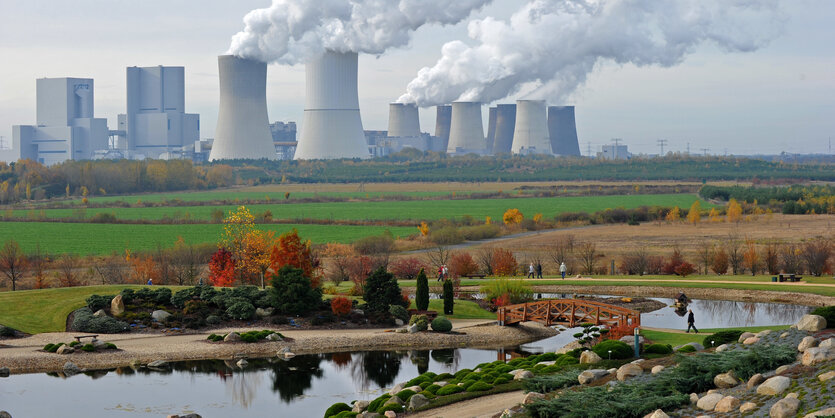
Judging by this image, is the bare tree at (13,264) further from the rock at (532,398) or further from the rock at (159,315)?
the rock at (532,398)

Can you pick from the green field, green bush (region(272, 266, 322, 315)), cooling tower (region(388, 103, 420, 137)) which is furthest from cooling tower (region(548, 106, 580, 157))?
green bush (region(272, 266, 322, 315))

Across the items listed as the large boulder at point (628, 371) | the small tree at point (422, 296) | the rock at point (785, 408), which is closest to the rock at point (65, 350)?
the small tree at point (422, 296)

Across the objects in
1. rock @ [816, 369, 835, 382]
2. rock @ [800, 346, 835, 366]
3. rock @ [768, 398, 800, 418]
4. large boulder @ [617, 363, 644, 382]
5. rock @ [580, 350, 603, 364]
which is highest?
rock @ [800, 346, 835, 366]

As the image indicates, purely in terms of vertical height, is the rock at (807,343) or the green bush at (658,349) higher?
the rock at (807,343)

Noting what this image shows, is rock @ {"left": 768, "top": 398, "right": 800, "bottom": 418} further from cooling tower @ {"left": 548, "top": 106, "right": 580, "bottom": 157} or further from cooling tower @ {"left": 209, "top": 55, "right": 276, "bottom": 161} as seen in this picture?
cooling tower @ {"left": 548, "top": 106, "right": 580, "bottom": 157}

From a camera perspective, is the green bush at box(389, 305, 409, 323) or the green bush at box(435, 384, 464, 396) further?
the green bush at box(389, 305, 409, 323)

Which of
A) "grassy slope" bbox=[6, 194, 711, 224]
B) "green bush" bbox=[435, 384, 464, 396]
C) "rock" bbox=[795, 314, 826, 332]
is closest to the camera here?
"rock" bbox=[795, 314, 826, 332]

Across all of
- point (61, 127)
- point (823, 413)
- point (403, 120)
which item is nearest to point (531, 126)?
point (403, 120)
